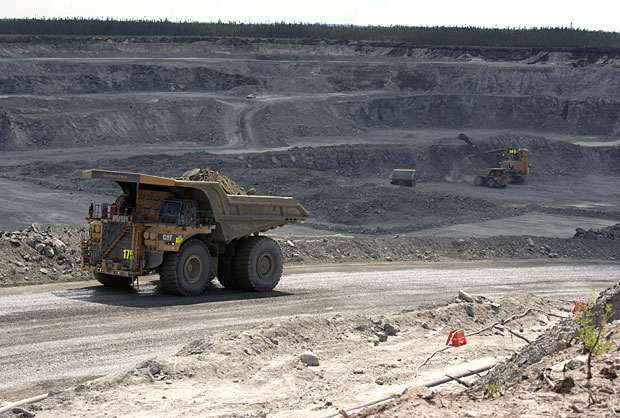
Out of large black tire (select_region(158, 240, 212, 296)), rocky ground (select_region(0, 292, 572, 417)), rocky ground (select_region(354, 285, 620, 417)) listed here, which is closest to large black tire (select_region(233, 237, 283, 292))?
large black tire (select_region(158, 240, 212, 296))

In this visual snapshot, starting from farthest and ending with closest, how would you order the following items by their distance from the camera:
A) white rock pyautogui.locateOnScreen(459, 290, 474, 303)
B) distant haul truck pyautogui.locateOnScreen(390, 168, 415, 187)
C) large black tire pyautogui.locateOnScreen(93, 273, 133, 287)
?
distant haul truck pyautogui.locateOnScreen(390, 168, 415, 187)
large black tire pyautogui.locateOnScreen(93, 273, 133, 287)
white rock pyautogui.locateOnScreen(459, 290, 474, 303)

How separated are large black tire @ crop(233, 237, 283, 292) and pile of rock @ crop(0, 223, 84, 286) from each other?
397cm

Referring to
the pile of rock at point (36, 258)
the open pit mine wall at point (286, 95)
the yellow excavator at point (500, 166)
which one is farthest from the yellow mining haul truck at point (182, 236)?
the open pit mine wall at point (286, 95)

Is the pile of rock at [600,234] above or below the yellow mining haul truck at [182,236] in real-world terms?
below

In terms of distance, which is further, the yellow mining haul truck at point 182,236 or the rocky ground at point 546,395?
the yellow mining haul truck at point 182,236

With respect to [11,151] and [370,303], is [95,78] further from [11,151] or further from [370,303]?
[370,303]

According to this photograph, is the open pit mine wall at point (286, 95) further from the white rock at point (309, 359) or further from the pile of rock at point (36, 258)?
the white rock at point (309, 359)

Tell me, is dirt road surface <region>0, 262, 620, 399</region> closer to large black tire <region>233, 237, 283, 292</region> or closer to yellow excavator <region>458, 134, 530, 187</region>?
large black tire <region>233, 237, 283, 292</region>

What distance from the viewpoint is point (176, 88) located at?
65.7 metres

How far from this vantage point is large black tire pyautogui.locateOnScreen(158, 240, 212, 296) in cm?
1683

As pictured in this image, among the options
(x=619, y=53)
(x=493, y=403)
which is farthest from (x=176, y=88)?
(x=493, y=403)

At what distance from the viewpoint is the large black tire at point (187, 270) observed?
55.2 feet

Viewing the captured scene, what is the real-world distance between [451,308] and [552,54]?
228ft

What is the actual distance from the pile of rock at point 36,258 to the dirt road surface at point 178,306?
78 cm
